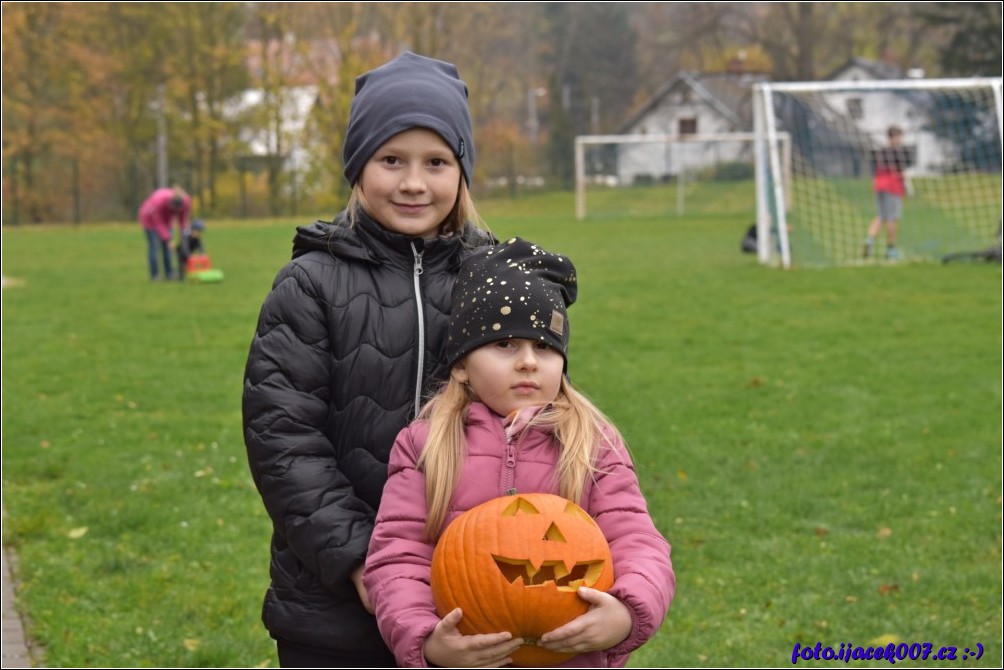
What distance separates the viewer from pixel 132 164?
47.2 meters

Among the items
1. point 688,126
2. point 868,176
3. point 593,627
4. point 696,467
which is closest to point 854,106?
point 688,126

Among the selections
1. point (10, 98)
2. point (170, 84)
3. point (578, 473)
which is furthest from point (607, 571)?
point (170, 84)

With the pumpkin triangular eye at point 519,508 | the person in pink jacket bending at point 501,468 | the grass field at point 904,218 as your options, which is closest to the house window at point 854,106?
the grass field at point 904,218

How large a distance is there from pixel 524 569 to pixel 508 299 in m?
0.53

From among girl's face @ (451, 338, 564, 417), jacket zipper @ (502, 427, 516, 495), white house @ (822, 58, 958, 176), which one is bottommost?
jacket zipper @ (502, 427, 516, 495)

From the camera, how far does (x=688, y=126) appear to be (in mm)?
65812

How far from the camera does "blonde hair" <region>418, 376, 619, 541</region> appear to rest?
2680 mm

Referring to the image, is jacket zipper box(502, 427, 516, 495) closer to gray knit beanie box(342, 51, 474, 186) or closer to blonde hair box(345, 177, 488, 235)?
blonde hair box(345, 177, 488, 235)

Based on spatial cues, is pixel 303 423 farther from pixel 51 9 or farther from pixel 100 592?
pixel 51 9

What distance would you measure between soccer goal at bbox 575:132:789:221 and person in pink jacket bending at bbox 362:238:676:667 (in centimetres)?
3736

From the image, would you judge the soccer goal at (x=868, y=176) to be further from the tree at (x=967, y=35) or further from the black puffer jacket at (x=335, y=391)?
the black puffer jacket at (x=335, y=391)

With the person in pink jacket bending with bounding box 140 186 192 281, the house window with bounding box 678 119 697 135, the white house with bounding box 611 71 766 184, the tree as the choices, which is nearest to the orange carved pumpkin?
the person in pink jacket bending with bounding box 140 186 192 281

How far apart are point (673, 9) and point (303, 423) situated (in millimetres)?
52154

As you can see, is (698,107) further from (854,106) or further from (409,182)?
(409,182)
